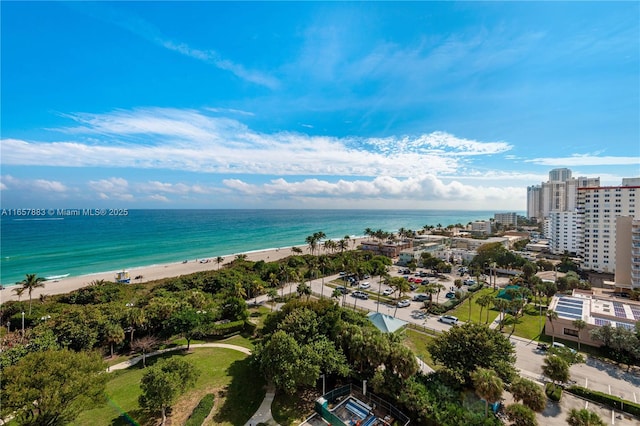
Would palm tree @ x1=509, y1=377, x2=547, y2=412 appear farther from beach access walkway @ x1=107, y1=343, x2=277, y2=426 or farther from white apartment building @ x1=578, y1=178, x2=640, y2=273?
white apartment building @ x1=578, y1=178, x2=640, y2=273

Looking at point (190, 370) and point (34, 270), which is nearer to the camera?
point (190, 370)

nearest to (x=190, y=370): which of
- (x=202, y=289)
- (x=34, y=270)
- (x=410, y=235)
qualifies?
(x=202, y=289)

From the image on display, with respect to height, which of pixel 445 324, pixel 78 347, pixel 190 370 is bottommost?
pixel 445 324

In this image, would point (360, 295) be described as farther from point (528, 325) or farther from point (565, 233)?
point (565, 233)

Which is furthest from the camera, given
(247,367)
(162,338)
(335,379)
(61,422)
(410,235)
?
(410,235)

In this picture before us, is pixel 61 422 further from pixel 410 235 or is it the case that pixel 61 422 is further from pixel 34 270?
pixel 410 235

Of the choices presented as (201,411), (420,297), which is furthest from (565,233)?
(201,411)

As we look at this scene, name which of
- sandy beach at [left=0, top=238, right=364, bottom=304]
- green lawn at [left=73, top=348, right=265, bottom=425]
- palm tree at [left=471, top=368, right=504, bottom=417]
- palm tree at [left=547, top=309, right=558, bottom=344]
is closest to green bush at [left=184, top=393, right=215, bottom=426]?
green lawn at [left=73, top=348, right=265, bottom=425]

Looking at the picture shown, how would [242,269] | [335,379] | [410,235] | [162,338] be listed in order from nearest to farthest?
[335,379] < [162,338] < [242,269] < [410,235]
